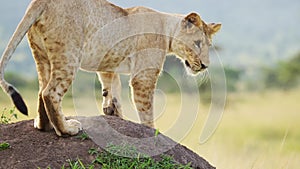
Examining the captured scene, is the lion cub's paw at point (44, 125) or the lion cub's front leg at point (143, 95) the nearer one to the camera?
the lion cub's paw at point (44, 125)

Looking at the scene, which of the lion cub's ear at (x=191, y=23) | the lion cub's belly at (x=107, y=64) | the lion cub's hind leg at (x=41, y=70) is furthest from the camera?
the lion cub's ear at (x=191, y=23)

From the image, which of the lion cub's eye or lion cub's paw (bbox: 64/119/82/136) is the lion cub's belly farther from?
the lion cub's eye

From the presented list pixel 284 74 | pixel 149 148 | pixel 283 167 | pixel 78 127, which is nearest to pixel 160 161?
pixel 149 148

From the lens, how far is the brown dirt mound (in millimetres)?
5094

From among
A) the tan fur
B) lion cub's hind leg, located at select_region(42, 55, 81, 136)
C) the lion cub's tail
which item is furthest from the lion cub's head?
the lion cub's tail

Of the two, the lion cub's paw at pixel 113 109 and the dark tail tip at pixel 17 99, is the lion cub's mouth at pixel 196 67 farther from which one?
the dark tail tip at pixel 17 99

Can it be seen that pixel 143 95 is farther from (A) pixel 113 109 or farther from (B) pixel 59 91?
(B) pixel 59 91

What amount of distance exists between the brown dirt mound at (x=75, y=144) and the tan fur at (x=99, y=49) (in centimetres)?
14

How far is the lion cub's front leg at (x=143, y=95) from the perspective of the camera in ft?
20.3

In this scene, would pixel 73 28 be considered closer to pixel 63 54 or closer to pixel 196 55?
pixel 63 54

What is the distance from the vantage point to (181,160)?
5.38 metres

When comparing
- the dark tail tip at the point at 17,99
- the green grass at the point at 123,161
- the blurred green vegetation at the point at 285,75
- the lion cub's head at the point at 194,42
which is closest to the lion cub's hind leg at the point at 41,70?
the dark tail tip at the point at 17,99

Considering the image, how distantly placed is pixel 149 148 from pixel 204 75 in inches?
64.4

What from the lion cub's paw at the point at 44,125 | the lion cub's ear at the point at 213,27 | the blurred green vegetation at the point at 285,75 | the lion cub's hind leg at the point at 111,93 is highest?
the lion cub's ear at the point at 213,27
